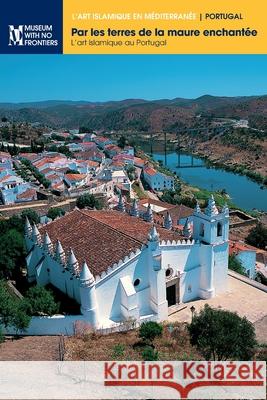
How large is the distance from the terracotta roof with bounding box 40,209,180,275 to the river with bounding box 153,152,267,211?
171 ft

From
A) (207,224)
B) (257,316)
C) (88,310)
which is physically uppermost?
(207,224)

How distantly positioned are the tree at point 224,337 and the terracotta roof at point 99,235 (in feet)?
21.0

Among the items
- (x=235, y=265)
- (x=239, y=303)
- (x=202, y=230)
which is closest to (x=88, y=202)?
(x=235, y=265)

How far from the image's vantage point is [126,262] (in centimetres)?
2155

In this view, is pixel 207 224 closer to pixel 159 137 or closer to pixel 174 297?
pixel 174 297

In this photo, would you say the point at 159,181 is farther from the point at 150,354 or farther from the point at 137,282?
the point at 150,354

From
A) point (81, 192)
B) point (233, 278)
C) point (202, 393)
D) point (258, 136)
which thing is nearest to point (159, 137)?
point (258, 136)

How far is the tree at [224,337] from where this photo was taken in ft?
52.6

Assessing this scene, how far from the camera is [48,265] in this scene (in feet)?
79.7

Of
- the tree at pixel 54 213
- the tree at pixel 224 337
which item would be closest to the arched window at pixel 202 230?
the tree at pixel 224 337

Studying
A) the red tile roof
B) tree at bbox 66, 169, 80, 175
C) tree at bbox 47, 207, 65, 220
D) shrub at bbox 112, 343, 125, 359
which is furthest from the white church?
tree at bbox 66, 169, 80, 175

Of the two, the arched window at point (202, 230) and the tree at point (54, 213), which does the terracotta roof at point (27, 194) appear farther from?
the arched window at point (202, 230)

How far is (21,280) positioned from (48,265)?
9.90ft

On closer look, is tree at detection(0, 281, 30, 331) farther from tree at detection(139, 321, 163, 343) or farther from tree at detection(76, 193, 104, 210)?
tree at detection(76, 193, 104, 210)
